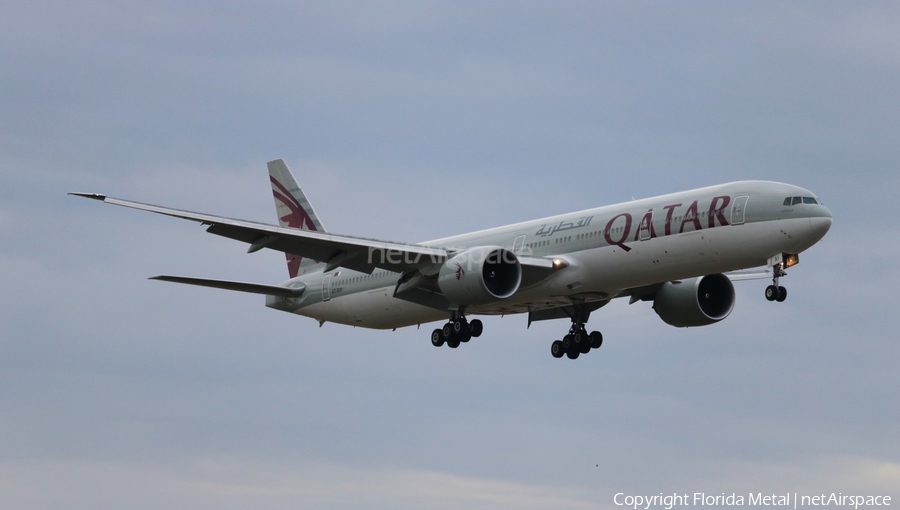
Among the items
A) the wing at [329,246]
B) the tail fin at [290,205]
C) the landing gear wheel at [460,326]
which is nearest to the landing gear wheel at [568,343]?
the landing gear wheel at [460,326]

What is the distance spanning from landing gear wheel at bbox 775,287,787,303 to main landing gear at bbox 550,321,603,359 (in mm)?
10955

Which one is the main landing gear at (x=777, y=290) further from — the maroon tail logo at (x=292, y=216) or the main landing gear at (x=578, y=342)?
the maroon tail logo at (x=292, y=216)

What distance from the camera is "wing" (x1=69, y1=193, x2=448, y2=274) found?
138 ft

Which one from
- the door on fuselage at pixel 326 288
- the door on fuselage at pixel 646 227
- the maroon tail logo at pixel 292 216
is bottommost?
the door on fuselage at pixel 326 288

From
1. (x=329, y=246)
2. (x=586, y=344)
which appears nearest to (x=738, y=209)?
(x=586, y=344)

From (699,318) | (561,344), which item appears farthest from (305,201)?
(699,318)

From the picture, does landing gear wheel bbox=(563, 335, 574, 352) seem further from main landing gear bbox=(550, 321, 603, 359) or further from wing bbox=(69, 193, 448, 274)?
wing bbox=(69, 193, 448, 274)

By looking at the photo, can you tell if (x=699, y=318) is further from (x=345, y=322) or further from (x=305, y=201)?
(x=305, y=201)

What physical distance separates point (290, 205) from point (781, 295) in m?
26.2

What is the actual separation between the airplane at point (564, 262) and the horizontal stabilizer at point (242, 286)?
58mm

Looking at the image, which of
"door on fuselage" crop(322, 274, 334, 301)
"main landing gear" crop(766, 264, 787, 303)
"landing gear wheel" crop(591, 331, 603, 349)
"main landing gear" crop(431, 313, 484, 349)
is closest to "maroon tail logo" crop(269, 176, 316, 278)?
"door on fuselage" crop(322, 274, 334, 301)

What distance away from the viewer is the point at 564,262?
4512cm

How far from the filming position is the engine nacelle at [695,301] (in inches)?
1949

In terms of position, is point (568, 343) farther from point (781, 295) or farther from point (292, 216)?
point (292, 216)
